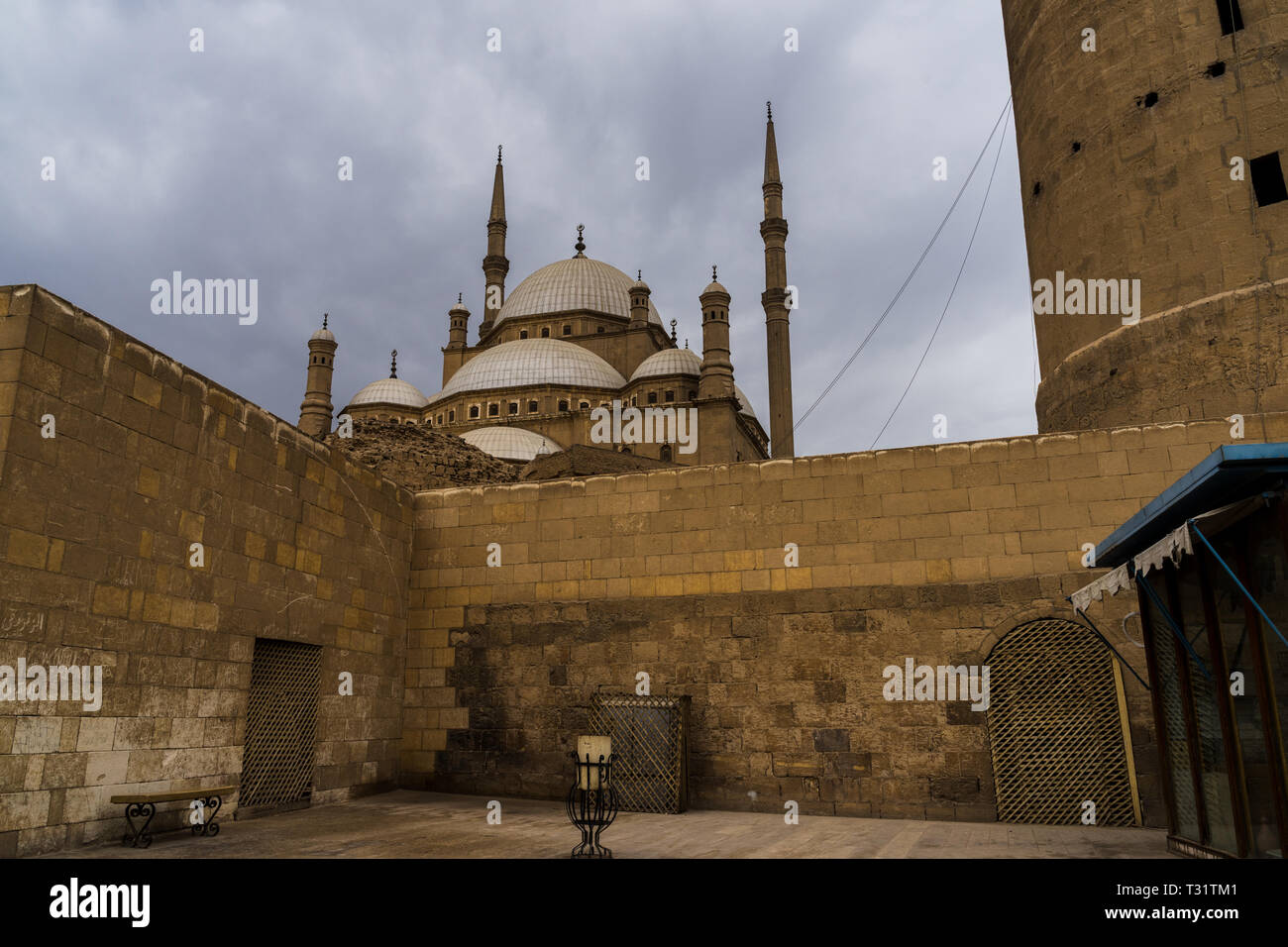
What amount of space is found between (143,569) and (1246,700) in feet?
24.7

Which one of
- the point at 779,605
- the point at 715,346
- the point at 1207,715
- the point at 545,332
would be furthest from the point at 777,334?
the point at 1207,715

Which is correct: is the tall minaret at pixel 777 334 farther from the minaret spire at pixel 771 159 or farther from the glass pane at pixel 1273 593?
the glass pane at pixel 1273 593

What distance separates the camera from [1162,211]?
1158cm

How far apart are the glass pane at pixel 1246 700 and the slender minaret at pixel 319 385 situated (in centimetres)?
3773

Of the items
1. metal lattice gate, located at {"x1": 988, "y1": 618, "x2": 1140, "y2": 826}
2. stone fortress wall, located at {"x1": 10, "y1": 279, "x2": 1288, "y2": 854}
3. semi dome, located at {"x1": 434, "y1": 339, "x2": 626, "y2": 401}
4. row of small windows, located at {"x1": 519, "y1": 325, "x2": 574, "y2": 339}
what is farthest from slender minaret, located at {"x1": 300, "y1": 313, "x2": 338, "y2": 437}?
metal lattice gate, located at {"x1": 988, "y1": 618, "x2": 1140, "y2": 826}

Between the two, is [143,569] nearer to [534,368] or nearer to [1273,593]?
[1273,593]

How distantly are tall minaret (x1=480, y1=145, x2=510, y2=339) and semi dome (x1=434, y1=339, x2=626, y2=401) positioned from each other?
814 centimetres

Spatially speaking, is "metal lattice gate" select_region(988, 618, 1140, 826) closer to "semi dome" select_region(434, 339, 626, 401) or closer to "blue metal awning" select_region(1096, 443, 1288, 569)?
"blue metal awning" select_region(1096, 443, 1288, 569)

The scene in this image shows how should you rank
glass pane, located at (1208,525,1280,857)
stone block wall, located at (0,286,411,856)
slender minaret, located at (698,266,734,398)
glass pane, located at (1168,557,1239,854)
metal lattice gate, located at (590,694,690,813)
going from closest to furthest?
1. glass pane, located at (1208,525,1280,857)
2. glass pane, located at (1168,557,1239,854)
3. stone block wall, located at (0,286,411,856)
4. metal lattice gate, located at (590,694,690,813)
5. slender minaret, located at (698,266,734,398)

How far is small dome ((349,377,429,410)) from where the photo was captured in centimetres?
4481

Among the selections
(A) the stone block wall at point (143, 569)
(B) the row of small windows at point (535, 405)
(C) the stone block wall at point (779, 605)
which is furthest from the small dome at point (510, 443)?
(A) the stone block wall at point (143, 569)

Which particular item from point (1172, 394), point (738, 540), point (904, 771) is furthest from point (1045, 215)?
point (904, 771)
